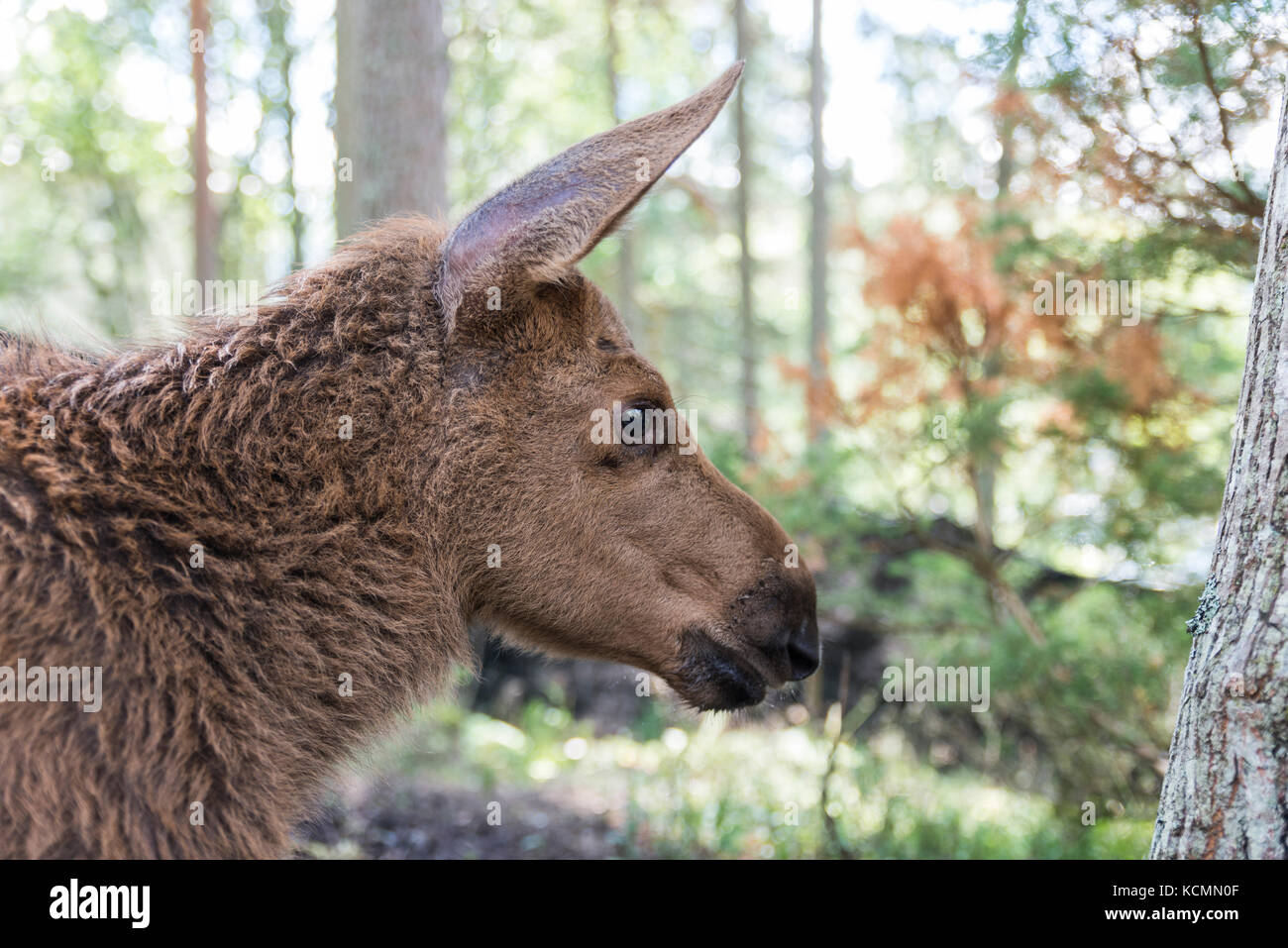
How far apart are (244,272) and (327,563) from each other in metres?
22.9

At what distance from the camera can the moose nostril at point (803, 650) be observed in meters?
3.16

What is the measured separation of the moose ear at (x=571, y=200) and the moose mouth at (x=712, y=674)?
129 centimetres

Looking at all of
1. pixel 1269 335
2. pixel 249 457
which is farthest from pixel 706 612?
pixel 1269 335

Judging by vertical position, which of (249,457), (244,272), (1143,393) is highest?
(244,272)

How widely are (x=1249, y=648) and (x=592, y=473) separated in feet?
5.97

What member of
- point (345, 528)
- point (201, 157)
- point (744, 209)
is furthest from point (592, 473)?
point (744, 209)

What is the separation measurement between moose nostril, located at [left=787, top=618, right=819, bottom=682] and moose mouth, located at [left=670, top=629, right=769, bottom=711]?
120mm

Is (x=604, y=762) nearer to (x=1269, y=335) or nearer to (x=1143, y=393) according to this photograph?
(x=1143, y=393)

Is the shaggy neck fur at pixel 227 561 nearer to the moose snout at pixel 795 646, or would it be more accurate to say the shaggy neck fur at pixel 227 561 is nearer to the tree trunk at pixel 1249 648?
the moose snout at pixel 795 646

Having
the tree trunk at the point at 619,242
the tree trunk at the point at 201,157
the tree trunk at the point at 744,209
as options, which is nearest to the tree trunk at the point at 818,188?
the tree trunk at the point at 744,209

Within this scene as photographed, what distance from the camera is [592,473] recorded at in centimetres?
296

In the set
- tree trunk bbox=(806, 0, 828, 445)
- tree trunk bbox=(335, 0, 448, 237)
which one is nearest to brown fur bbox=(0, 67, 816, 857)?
tree trunk bbox=(335, 0, 448, 237)
